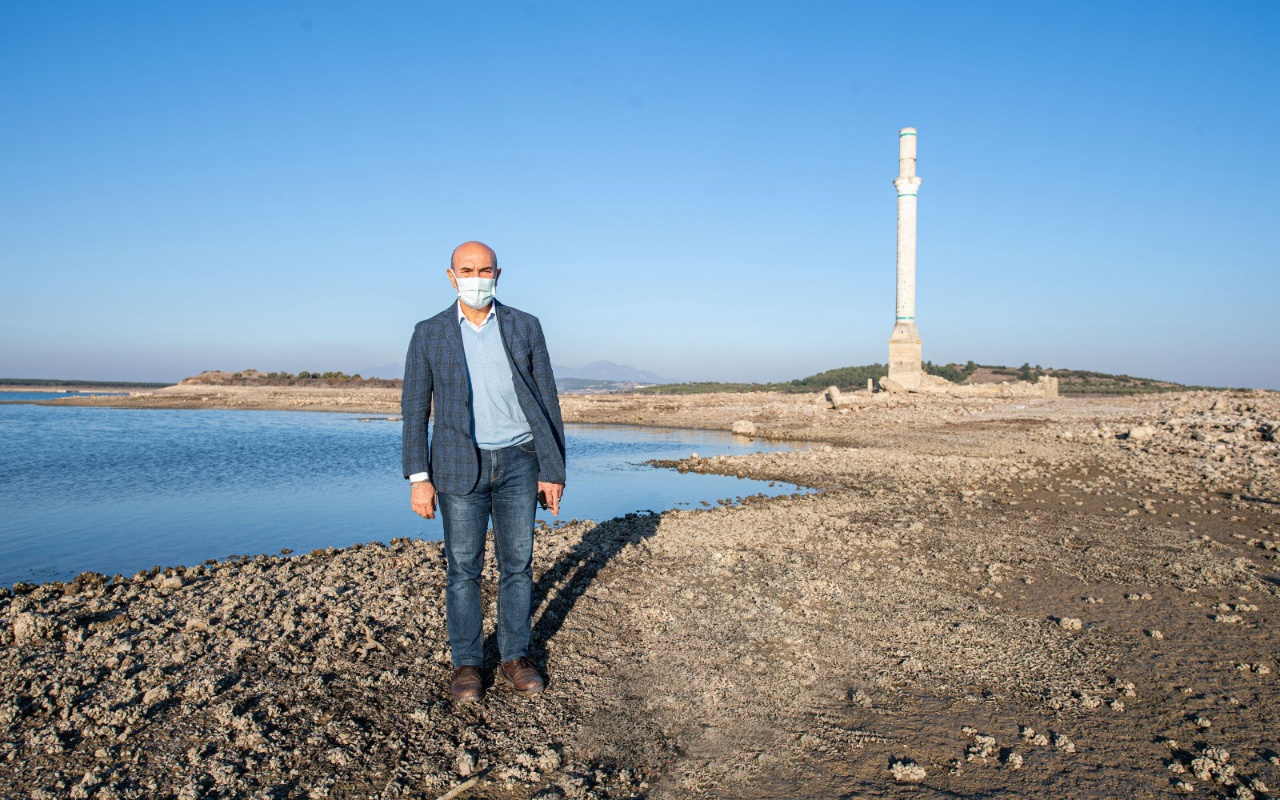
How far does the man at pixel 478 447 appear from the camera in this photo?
399 centimetres

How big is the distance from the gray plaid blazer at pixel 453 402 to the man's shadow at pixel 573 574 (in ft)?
4.22

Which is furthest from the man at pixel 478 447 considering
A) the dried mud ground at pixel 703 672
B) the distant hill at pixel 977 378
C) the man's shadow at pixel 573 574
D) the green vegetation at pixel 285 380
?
the green vegetation at pixel 285 380

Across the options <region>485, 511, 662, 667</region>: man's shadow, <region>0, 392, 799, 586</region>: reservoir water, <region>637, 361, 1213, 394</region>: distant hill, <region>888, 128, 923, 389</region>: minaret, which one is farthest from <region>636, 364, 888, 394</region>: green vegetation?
<region>485, 511, 662, 667</region>: man's shadow

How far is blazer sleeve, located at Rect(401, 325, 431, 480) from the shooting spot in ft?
13.1

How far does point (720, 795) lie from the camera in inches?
124

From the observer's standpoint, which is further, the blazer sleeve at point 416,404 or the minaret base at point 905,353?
the minaret base at point 905,353

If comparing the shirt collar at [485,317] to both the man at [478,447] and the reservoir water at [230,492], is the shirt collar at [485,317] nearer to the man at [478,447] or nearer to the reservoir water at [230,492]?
the man at [478,447]

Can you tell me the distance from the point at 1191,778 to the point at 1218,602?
3.12m

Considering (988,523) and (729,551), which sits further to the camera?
(988,523)

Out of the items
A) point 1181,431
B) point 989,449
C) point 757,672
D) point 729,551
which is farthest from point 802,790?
point 1181,431

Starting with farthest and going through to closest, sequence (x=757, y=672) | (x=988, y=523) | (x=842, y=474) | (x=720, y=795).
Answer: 1. (x=842, y=474)
2. (x=988, y=523)
3. (x=757, y=672)
4. (x=720, y=795)

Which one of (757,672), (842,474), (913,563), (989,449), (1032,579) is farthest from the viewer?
(989,449)

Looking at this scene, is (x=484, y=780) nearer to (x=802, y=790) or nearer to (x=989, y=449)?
(x=802, y=790)

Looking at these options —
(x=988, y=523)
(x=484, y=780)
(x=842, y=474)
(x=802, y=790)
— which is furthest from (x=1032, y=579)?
(x=842, y=474)
